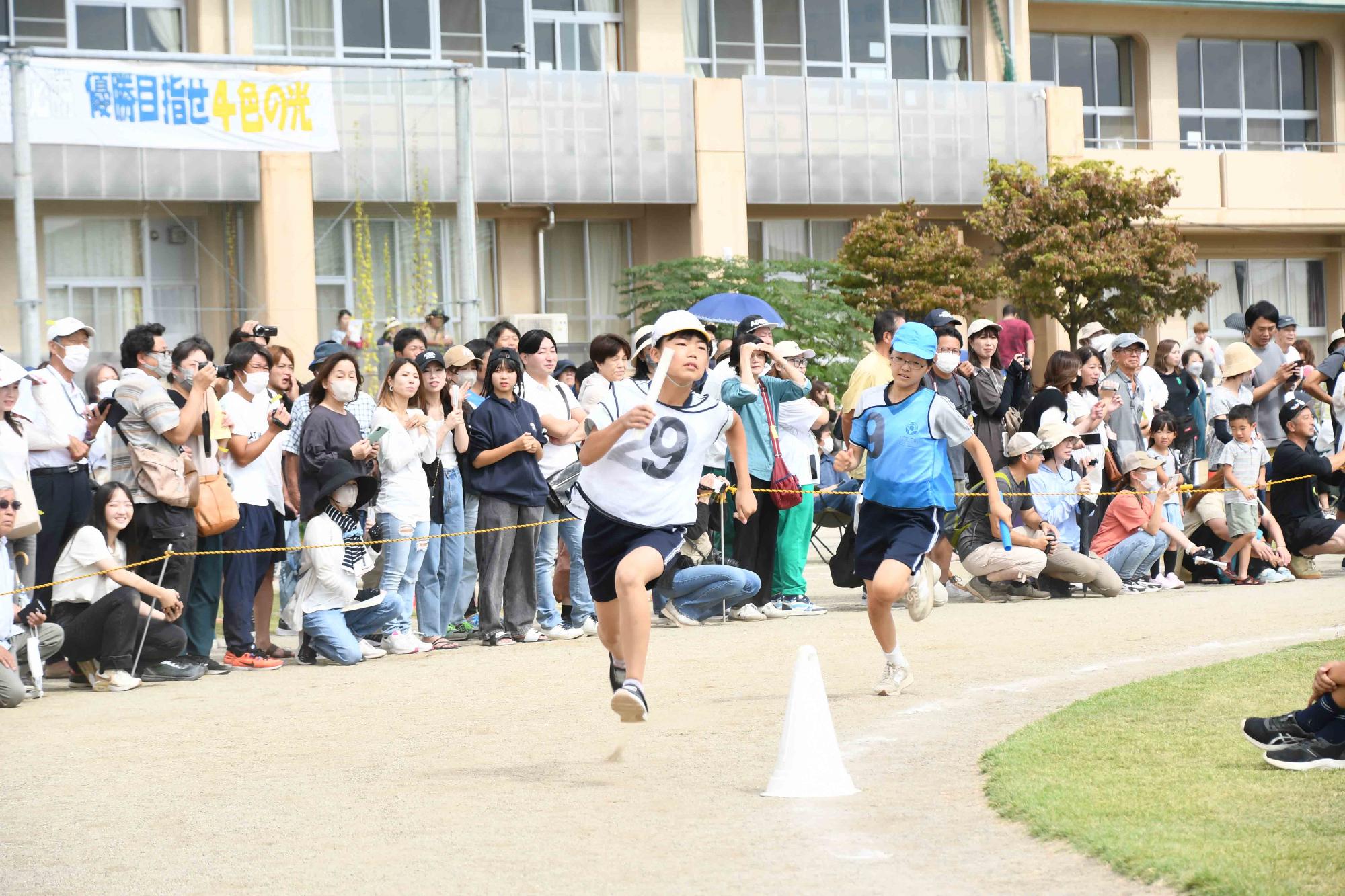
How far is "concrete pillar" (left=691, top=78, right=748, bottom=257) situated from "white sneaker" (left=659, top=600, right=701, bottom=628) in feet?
70.1

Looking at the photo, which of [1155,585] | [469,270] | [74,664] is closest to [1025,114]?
[469,270]

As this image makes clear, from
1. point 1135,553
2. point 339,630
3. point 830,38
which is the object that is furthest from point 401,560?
point 830,38

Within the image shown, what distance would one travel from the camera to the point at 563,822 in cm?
664

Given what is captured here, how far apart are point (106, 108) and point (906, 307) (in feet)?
57.4

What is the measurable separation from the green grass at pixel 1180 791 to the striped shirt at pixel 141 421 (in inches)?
240

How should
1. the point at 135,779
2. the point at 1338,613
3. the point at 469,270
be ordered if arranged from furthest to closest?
the point at 469,270, the point at 1338,613, the point at 135,779

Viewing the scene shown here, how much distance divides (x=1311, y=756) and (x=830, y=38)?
1254 inches

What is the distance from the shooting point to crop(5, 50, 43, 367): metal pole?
1836 cm

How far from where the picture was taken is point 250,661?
477 inches

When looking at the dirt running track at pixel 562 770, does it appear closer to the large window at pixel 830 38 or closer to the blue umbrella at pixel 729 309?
the blue umbrella at pixel 729 309

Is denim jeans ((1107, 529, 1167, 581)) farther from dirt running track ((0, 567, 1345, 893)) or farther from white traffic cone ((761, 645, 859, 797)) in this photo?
white traffic cone ((761, 645, 859, 797))

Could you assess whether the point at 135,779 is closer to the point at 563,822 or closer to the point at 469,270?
the point at 563,822

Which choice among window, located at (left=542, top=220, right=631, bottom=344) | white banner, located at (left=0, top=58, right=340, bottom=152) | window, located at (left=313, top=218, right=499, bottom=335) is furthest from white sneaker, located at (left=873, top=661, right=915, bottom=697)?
window, located at (left=542, top=220, right=631, bottom=344)

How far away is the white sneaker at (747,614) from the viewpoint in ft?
46.1
